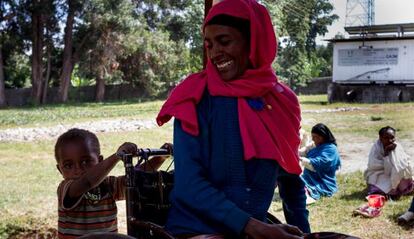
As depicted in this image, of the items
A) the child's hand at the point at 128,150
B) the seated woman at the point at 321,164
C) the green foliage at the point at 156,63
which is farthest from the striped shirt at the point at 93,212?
the green foliage at the point at 156,63

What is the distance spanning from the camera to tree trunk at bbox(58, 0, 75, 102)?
2639 cm

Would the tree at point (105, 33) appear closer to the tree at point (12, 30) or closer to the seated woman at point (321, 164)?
the tree at point (12, 30)

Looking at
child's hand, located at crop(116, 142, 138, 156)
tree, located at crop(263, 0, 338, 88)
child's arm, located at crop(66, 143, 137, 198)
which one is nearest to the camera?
child's hand, located at crop(116, 142, 138, 156)

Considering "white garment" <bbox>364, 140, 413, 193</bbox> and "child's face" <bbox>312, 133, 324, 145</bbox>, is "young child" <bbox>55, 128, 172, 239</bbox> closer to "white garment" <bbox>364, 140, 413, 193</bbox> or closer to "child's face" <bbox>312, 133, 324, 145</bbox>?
"child's face" <bbox>312, 133, 324, 145</bbox>

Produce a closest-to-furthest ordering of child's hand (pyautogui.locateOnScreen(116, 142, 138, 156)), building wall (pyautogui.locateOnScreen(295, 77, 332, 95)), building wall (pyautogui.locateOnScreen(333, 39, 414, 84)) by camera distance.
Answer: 1. child's hand (pyautogui.locateOnScreen(116, 142, 138, 156))
2. building wall (pyautogui.locateOnScreen(333, 39, 414, 84))
3. building wall (pyautogui.locateOnScreen(295, 77, 332, 95))

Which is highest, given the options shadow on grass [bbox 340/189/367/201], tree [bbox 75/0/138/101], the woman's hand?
tree [bbox 75/0/138/101]

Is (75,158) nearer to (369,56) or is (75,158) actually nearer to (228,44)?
(228,44)

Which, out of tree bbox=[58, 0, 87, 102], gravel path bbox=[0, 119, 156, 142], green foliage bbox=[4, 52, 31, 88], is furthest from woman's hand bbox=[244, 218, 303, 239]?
green foliage bbox=[4, 52, 31, 88]

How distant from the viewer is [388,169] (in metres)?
6.25

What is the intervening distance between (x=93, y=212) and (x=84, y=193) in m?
0.18

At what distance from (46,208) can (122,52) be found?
73.3ft

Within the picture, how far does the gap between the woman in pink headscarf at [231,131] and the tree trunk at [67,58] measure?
2542 cm

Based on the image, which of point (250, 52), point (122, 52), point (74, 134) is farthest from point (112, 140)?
point (122, 52)

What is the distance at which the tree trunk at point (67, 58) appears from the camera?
Result: 2639cm
